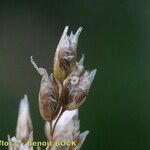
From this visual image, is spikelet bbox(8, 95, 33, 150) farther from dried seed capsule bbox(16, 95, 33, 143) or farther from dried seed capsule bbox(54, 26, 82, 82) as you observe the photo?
dried seed capsule bbox(54, 26, 82, 82)

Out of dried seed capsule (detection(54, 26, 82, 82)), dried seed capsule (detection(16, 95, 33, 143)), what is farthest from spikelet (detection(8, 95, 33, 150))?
dried seed capsule (detection(54, 26, 82, 82))

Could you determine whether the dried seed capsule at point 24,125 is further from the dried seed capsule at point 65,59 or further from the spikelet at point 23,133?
the dried seed capsule at point 65,59

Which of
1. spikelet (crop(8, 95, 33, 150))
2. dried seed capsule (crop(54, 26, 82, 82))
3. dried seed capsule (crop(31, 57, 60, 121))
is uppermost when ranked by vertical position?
dried seed capsule (crop(54, 26, 82, 82))

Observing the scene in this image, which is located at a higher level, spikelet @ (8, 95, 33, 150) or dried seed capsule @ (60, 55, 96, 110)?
dried seed capsule @ (60, 55, 96, 110)

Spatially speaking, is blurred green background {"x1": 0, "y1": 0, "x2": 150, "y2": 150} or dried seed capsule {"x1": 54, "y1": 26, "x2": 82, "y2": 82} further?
blurred green background {"x1": 0, "y1": 0, "x2": 150, "y2": 150}

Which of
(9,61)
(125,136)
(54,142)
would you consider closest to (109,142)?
(125,136)

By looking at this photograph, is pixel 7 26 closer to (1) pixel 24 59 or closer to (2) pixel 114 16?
(1) pixel 24 59
